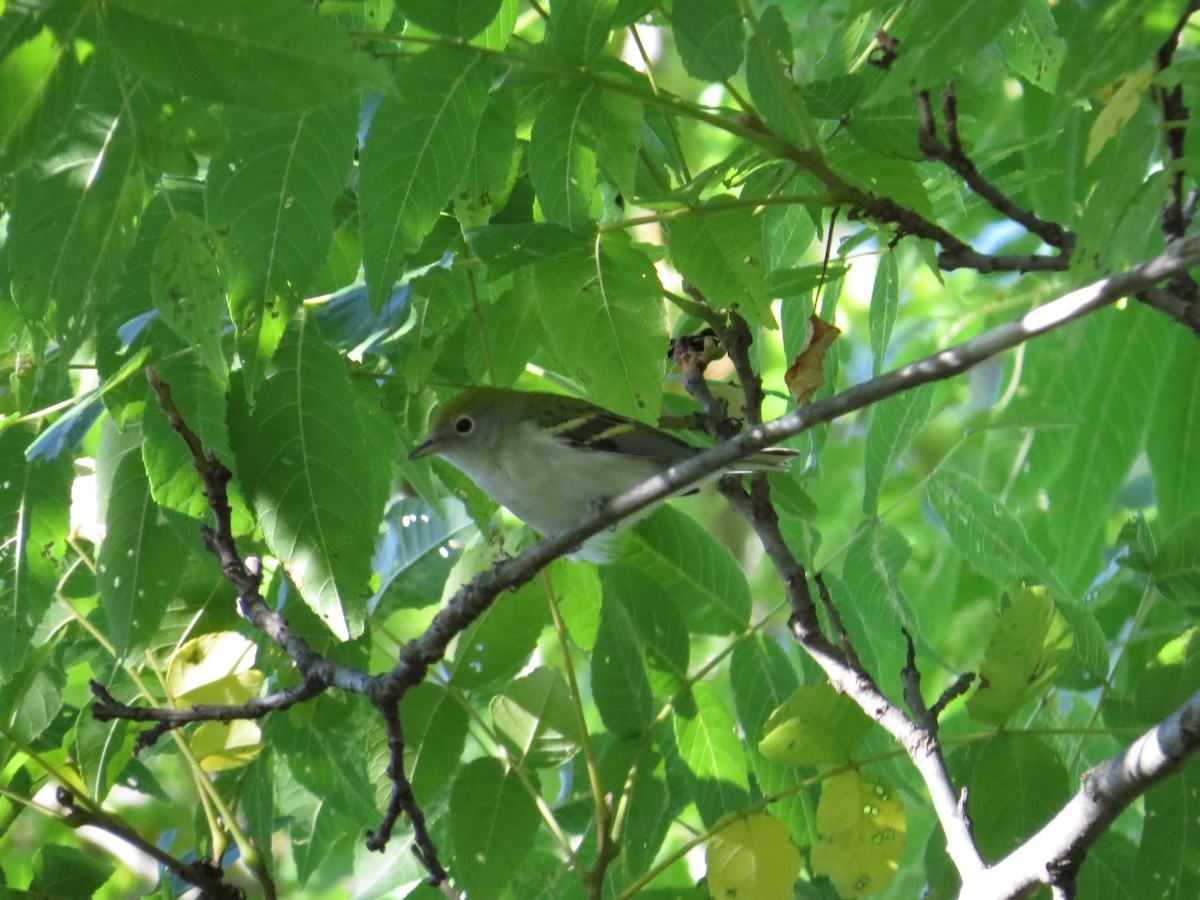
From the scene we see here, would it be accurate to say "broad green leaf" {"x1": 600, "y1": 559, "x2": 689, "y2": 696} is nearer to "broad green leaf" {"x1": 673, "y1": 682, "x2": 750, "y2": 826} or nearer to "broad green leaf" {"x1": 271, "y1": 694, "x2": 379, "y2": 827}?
"broad green leaf" {"x1": 673, "y1": 682, "x2": 750, "y2": 826}

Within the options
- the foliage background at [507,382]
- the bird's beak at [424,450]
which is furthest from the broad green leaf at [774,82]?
the bird's beak at [424,450]

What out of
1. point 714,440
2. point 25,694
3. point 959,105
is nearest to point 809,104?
point 959,105

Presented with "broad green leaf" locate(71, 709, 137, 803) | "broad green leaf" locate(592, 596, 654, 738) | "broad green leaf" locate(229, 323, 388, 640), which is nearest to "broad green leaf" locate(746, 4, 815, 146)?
Answer: "broad green leaf" locate(229, 323, 388, 640)

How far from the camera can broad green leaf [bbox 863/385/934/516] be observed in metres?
2.81

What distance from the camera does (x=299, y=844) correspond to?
3.46m

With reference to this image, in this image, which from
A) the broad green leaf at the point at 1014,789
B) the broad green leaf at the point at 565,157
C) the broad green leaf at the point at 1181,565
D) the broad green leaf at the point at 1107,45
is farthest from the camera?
the broad green leaf at the point at 1181,565

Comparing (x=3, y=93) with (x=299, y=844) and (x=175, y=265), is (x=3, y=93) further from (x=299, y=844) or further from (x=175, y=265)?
(x=299, y=844)

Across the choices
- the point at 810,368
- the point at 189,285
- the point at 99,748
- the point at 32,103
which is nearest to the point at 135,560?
the point at 99,748

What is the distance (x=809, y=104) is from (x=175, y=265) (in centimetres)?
119

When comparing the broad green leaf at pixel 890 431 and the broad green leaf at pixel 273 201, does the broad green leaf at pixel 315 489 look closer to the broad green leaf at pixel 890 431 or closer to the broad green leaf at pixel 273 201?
the broad green leaf at pixel 273 201

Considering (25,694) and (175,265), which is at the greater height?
(175,265)

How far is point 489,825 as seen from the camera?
259 cm

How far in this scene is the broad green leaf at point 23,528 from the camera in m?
2.67

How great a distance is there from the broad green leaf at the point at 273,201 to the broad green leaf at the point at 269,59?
450 millimetres
